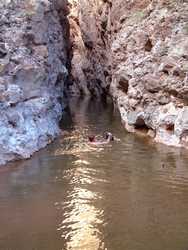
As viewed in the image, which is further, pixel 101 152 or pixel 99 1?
pixel 99 1

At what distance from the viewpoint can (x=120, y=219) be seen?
39.2 ft

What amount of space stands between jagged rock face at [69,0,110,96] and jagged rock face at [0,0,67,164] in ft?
49.1

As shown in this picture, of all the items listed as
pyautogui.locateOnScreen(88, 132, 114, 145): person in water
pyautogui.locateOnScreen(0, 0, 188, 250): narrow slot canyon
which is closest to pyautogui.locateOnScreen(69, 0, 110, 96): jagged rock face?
pyautogui.locateOnScreen(0, 0, 188, 250): narrow slot canyon

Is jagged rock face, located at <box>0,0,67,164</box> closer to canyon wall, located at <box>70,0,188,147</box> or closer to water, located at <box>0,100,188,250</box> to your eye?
water, located at <box>0,100,188,250</box>

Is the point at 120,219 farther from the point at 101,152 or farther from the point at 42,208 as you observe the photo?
the point at 101,152

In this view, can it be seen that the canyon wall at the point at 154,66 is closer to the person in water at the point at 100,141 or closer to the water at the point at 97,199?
the water at the point at 97,199

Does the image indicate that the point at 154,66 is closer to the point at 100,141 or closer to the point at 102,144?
the point at 100,141

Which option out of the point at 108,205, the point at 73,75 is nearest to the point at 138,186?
the point at 108,205

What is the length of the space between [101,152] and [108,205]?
283 inches

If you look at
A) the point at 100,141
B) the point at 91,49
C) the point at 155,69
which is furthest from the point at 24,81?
the point at 91,49

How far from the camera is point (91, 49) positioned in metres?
50.8

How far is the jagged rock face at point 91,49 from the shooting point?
44.1 m

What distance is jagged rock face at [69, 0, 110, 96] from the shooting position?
44.1 m

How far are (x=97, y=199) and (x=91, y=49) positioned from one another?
38693 mm
